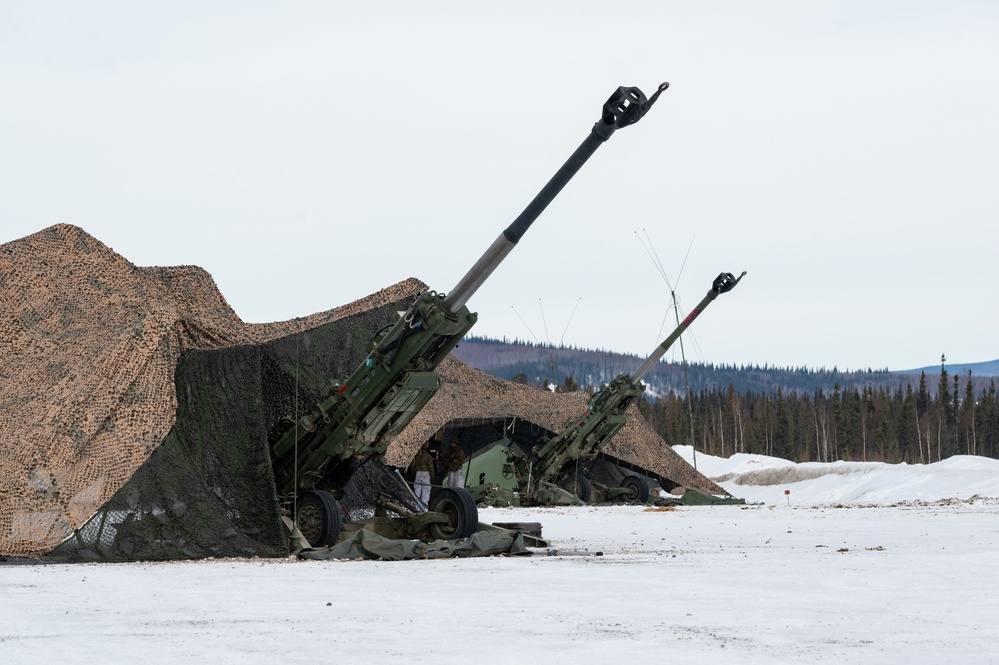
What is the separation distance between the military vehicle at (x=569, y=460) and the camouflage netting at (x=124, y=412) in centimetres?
1390

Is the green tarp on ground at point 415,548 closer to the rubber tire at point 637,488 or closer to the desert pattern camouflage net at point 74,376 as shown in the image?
the desert pattern camouflage net at point 74,376

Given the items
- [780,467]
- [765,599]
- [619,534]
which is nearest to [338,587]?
[765,599]

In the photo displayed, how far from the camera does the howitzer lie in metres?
14.0

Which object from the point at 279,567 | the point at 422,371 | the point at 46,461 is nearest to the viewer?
the point at 279,567

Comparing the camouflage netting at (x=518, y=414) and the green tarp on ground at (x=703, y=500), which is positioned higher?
the camouflage netting at (x=518, y=414)

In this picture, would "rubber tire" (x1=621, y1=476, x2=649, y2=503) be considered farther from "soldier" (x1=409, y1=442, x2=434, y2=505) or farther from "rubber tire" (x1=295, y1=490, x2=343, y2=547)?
"rubber tire" (x1=295, y1=490, x2=343, y2=547)

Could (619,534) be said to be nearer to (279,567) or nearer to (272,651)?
(279,567)

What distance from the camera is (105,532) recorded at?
12945mm

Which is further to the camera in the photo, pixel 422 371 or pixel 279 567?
pixel 422 371

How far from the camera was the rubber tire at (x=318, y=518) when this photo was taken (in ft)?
46.9

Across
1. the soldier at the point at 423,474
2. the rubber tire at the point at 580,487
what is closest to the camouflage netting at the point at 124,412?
the soldier at the point at 423,474

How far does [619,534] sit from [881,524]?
12.8 feet

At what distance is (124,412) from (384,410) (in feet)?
9.30

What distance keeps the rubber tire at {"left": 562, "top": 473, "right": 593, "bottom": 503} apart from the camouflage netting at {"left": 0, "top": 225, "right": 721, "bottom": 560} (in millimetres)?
15268
